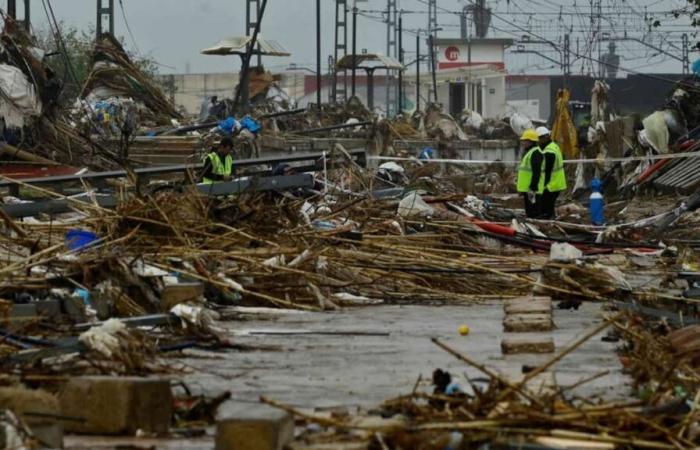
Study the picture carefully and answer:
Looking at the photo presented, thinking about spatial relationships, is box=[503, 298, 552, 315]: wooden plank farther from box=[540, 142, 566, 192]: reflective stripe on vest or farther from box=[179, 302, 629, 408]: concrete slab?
box=[540, 142, 566, 192]: reflective stripe on vest

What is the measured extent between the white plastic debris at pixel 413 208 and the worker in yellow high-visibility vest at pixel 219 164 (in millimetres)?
2684

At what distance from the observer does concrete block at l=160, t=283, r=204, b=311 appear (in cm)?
1192

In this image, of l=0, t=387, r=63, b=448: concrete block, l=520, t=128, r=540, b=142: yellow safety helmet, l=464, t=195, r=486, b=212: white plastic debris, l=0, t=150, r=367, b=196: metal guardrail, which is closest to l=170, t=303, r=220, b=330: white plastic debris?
l=0, t=387, r=63, b=448: concrete block

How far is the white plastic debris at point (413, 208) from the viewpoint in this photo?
61.6 feet

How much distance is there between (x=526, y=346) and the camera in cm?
1045

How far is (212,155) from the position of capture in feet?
70.4

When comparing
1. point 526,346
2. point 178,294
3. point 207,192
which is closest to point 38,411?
point 526,346

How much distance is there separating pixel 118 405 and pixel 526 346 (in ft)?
11.6

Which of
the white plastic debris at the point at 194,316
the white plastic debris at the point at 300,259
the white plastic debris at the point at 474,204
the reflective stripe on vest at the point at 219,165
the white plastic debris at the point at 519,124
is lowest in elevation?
the white plastic debris at the point at 519,124

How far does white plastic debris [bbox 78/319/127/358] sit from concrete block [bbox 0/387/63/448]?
1.74 metres

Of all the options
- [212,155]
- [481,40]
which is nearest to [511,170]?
[212,155]

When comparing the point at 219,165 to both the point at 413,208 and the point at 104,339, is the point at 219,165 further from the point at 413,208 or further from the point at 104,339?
the point at 104,339

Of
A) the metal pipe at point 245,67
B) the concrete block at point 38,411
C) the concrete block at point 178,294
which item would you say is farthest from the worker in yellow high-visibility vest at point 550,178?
the metal pipe at point 245,67

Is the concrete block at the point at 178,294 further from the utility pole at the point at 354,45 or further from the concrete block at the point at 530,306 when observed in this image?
the utility pole at the point at 354,45
